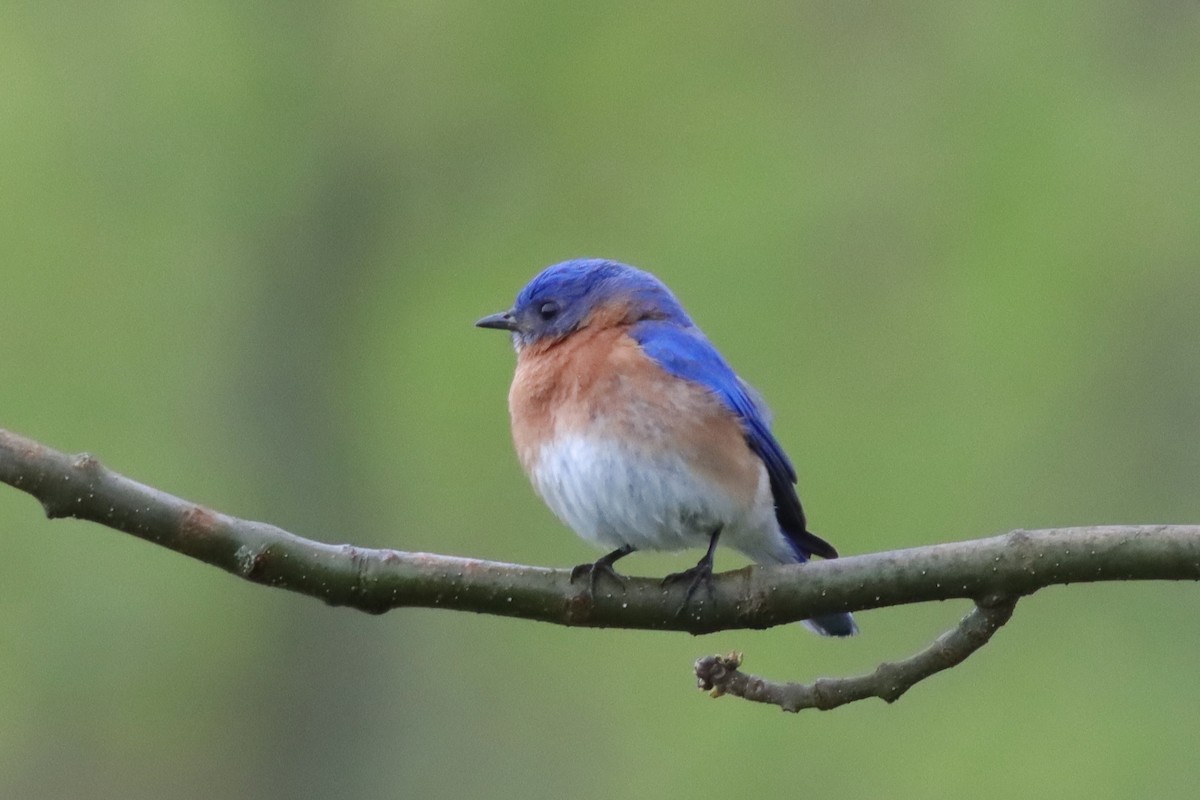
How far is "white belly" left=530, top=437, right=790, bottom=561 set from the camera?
435cm

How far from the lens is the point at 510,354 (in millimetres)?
10008

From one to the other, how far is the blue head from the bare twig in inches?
64.7

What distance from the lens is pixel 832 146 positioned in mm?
10586

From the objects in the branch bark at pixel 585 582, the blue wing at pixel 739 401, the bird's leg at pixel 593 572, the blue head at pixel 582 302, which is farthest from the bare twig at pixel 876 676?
the blue head at pixel 582 302

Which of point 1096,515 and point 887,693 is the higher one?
point 1096,515

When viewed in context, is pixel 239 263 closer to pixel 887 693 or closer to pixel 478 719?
pixel 478 719

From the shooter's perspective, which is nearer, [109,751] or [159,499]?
[159,499]

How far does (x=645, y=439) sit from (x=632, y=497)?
0.17m

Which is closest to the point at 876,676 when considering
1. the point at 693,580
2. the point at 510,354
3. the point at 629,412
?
the point at 693,580

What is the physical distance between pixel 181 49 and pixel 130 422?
2949mm

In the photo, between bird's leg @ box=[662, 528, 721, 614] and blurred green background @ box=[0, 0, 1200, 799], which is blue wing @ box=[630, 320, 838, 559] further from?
blurred green background @ box=[0, 0, 1200, 799]

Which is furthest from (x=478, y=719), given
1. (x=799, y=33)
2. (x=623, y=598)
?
(x=623, y=598)

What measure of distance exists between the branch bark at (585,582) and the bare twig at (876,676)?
2 centimetres

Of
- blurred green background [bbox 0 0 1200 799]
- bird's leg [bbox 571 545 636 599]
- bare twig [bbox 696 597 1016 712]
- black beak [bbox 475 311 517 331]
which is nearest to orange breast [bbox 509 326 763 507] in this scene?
black beak [bbox 475 311 517 331]
